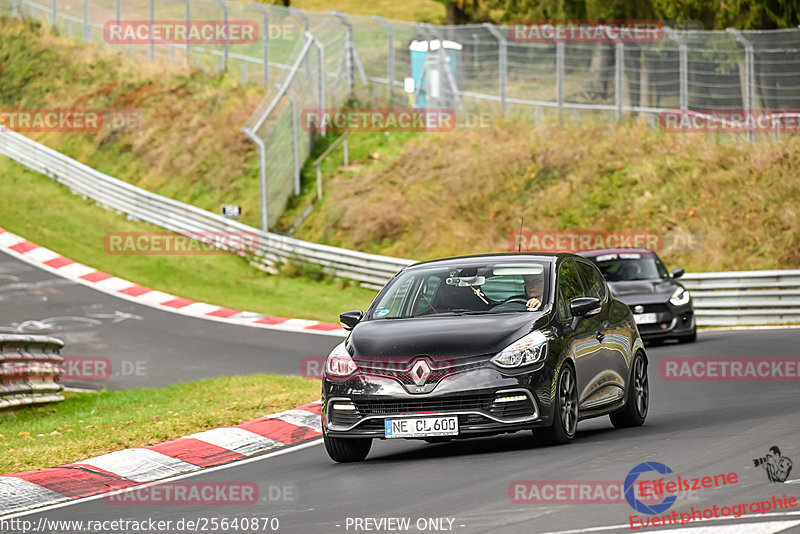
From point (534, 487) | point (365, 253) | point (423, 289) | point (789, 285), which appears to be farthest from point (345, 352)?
point (365, 253)

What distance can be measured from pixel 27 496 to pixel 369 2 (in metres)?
83.4

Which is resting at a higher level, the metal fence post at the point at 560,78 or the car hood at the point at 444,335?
A: the metal fence post at the point at 560,78

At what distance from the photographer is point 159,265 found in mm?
32875

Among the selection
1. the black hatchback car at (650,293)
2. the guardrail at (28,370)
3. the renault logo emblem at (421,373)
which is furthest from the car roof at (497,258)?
the black hatchback car at (650,293)

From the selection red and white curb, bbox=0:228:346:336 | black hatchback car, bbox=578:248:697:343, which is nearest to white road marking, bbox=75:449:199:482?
black hatchback car, bbox=578:248:697:343

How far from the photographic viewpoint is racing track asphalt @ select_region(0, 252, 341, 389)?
776 inches

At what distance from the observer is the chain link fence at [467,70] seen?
31047mm

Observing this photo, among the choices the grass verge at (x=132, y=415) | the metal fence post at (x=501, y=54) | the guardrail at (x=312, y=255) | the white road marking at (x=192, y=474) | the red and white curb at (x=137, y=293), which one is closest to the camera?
the white road marking at (x=192, y=474)

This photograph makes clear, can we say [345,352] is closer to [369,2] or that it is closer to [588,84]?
[588,84]

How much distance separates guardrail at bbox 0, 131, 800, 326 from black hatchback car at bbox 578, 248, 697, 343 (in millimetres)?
3903

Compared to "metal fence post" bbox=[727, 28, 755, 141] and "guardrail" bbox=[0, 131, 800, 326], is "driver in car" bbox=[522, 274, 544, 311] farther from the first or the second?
"metal fence post" bbox=[727, 28, 755, 141]

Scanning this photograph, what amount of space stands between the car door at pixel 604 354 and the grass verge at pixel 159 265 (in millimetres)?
15668

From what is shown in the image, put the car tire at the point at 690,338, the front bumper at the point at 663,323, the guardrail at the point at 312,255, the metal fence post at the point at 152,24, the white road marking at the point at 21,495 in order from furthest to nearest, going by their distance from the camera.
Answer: the metal fence post at the point at 152,24
the guardrail at the point at 312,255
the car tire at the point at 690,338
the front bumper at the point at 663,323
the white road marking at the point at 21,495

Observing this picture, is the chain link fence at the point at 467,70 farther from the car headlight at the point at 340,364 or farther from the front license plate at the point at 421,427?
the front license plate at the point at 421,427
